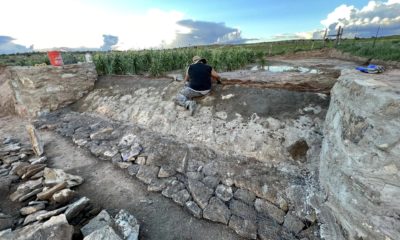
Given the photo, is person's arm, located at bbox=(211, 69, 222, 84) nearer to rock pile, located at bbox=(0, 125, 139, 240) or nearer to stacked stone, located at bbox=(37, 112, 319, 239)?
stacked stone, located at bbox=(37, 112, 319, 239)

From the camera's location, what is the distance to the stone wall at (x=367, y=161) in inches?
66.1

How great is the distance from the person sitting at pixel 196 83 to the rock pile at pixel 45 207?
262 cm

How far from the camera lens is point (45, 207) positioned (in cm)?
299

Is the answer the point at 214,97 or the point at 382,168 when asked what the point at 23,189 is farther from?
the point at 382,168

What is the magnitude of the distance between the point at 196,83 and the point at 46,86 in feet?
18.4

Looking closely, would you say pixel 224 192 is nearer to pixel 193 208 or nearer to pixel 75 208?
pixel 193 208

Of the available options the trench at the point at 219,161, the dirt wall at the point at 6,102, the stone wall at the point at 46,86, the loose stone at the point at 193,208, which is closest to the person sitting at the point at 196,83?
the trench at the point at 219,161

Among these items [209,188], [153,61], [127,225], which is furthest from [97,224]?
[153,61]

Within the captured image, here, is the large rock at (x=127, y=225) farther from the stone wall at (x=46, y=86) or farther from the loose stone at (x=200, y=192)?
the stone wall at (x=46, y=86)

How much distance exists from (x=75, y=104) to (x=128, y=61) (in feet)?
9.41

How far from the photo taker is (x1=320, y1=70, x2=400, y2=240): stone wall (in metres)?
1.68

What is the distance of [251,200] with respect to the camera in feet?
10.0

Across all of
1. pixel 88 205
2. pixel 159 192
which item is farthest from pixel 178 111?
pixel 88 205

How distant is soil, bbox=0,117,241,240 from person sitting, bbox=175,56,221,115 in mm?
2062
